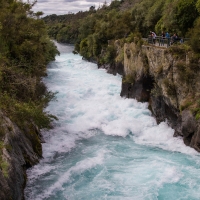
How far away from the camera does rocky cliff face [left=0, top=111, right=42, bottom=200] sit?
34.6 ft

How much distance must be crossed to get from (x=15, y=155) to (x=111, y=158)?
238 inches

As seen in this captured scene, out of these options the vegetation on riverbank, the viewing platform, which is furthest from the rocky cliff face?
the viewing platform

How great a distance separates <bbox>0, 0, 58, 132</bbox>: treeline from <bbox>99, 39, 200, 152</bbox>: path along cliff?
27.2 ft

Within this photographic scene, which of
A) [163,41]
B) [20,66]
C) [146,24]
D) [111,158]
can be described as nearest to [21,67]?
[20,66]

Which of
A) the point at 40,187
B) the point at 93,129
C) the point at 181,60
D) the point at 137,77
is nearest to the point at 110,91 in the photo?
the point at 137,77

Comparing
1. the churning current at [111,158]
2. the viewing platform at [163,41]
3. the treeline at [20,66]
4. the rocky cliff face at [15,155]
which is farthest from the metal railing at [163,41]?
the rocky cliff face at [15,155]

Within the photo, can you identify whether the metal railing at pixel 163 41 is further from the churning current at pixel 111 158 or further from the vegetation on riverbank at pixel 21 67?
the vegetation on riverbank at pixel 21 67

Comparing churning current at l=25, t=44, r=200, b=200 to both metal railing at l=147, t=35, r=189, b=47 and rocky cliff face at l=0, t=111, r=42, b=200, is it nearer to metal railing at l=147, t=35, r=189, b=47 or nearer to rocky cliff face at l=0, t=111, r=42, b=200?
rocky cliff face at l=0, t=111, r=42, b=200

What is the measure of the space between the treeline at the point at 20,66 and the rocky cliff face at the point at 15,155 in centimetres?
86

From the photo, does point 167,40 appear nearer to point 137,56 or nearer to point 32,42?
point 137,56

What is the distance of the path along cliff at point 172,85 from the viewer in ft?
59.7

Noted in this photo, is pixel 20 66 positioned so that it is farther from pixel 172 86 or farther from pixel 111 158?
pixel 172 86

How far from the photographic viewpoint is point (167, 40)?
23.0 metres

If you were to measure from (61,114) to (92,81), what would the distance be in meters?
12.9
